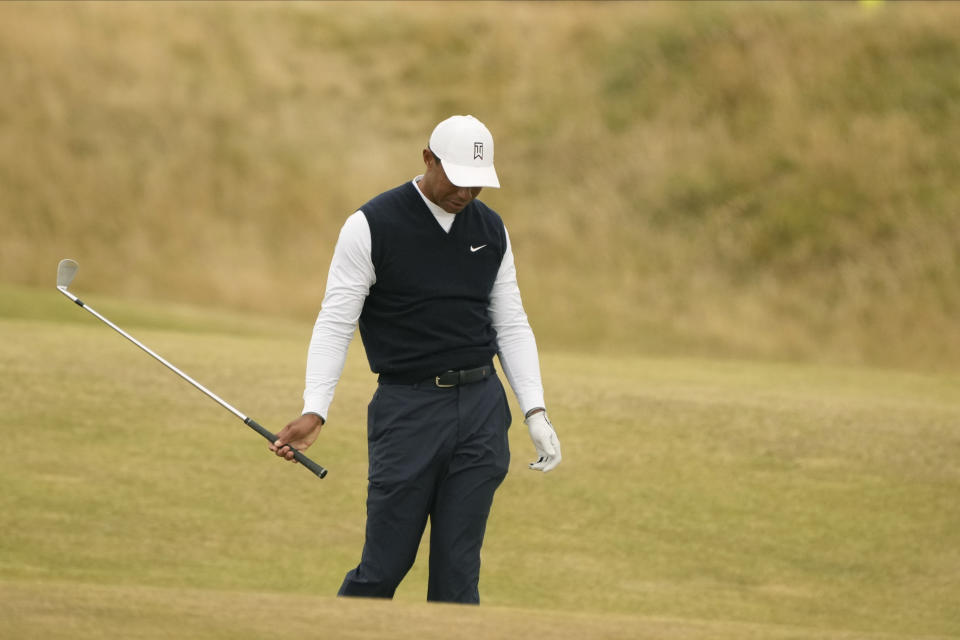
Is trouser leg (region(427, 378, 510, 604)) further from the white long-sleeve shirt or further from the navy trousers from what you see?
the white long-sleeve shirt

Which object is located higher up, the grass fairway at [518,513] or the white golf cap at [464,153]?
the white golf cap at [464,153]

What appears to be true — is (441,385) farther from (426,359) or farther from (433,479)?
(433,479)

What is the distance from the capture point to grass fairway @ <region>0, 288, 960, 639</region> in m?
3.01

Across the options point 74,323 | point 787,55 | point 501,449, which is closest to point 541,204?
point 787,55

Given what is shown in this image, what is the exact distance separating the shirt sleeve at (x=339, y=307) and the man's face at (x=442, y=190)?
0.66 ft

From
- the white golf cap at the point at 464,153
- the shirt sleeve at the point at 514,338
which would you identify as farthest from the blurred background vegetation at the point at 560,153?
the white golf cap at the point at 464,153

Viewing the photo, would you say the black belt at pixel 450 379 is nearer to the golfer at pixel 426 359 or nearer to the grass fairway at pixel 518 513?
the golfer at pixel 426 359

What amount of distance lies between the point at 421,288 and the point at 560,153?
17509 mm

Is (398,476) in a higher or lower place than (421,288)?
lower

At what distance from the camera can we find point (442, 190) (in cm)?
385

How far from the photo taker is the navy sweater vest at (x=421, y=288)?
385 cm

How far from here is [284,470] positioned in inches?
266

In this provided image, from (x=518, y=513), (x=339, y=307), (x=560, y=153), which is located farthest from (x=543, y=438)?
(x=560, y=153)

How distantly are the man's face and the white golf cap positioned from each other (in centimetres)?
3
